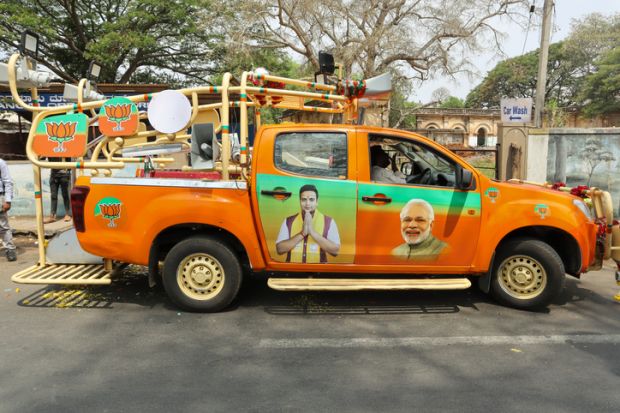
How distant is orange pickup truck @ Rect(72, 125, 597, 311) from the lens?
4.66 metres

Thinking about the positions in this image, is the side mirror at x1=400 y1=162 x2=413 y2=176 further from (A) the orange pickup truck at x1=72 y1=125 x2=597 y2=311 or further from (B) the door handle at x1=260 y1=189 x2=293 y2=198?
(B) the door handle at x1=260 y1=189 x2=293 y2=198

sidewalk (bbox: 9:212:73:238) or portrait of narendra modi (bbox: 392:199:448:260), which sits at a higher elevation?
portrait of narendra modi (bbox: 392:199:448:260)

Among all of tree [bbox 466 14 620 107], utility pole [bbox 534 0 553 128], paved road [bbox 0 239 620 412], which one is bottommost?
paved road [bbox 0 239 620 412]

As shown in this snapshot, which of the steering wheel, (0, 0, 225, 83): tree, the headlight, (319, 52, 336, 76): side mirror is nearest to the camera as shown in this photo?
the headlight

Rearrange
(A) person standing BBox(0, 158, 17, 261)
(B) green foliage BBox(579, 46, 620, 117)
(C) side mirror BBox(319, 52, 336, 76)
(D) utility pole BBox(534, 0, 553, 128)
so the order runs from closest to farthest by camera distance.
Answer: (C) side mirror BBox(319, 52, 336, 76), (A) person standing BBox(0, 158, 17, 261), (D) utility pole BBox(534, 0, 553, 128), (B) green foliage BBox(579, 46, 620, 117)

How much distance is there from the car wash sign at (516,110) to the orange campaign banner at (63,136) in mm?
8297

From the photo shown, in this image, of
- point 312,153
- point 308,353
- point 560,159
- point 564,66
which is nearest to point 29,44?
point 312,153

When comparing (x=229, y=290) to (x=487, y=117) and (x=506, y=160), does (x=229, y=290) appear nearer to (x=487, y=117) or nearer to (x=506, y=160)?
(x=506, y=160)

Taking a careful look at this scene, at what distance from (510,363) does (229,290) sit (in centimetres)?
269

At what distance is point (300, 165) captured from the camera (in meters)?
4.75

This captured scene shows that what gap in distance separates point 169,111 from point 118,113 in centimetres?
56

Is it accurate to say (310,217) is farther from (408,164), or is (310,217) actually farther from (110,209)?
(110,209)

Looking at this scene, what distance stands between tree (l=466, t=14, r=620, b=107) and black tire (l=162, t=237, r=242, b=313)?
71.4 feet

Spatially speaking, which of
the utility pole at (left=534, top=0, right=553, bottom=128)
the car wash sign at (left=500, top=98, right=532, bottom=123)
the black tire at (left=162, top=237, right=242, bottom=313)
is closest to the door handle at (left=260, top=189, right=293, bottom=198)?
the black tire at (left=162, top=237, right=242, bottom=313)
